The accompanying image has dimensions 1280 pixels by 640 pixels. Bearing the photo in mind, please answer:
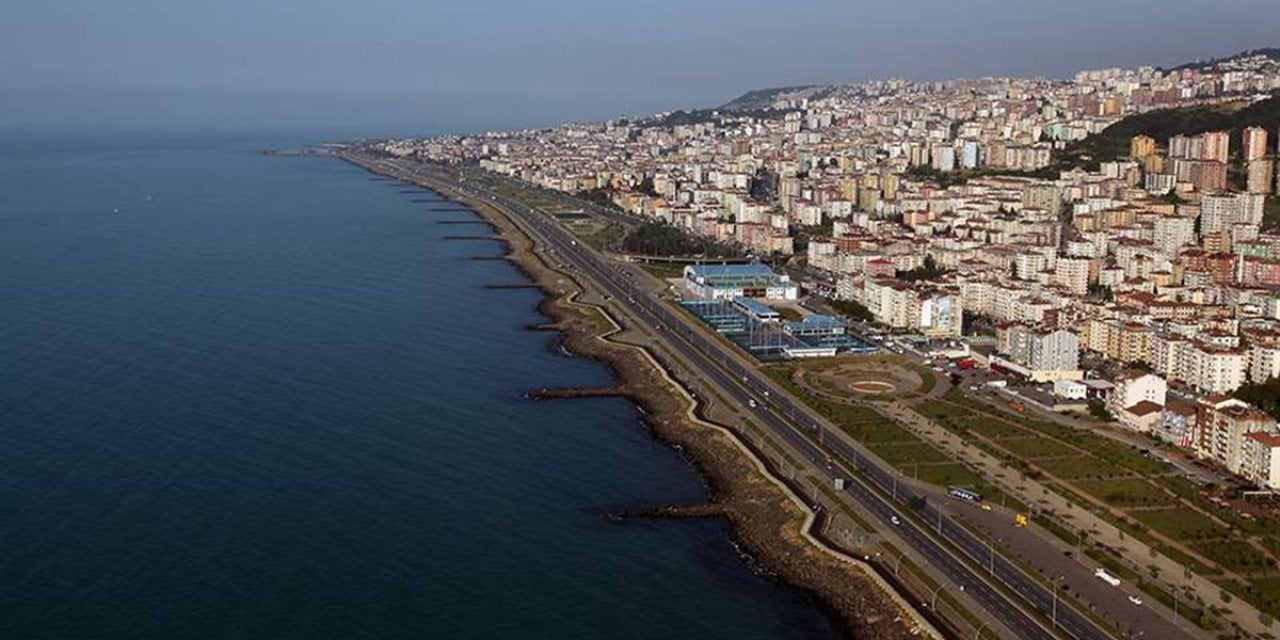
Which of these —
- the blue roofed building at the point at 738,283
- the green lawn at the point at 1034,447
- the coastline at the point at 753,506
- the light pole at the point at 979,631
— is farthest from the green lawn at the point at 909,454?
the blue roofed building at the point at 738,283

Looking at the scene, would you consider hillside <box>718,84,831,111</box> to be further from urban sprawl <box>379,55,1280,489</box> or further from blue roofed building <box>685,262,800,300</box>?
blue roofed building <box>685,262,800,300</box>

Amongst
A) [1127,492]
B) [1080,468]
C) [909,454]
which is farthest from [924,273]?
[1127,492]

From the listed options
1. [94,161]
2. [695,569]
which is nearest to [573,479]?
[695,569]

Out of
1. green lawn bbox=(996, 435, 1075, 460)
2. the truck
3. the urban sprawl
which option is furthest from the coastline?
the urban sprawl

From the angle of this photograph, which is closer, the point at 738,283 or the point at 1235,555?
the point at 1235,555

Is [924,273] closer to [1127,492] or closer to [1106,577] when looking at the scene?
[1127,492]

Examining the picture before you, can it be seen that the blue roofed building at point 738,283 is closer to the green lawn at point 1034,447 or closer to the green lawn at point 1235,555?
the green lawn at point 1034,447
